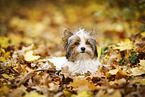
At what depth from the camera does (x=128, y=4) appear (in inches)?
245

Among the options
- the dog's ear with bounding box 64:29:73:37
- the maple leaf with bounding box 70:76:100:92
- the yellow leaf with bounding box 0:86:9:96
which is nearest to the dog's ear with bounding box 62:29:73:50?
the dog's ear with bounding box 64:29:73:37

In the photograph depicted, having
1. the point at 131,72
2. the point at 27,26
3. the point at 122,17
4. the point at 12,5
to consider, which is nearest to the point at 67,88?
the point at 131,72

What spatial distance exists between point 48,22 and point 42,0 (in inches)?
122

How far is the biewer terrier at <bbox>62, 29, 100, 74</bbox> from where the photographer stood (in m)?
3.50

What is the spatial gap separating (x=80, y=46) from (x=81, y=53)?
0.16 m

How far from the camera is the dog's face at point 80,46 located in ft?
11.4

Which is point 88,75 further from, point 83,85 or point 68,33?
point 68,33

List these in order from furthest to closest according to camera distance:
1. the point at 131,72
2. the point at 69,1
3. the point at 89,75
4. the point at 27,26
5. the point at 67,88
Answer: the point at 69,1 < the point at 27,26 < the point at 89,75 < the point at 131,72 < the point at 67,88

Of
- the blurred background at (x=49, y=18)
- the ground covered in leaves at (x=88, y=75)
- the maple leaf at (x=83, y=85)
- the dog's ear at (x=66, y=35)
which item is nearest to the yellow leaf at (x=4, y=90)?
the ground covered in leaves at (x=88, y=75)

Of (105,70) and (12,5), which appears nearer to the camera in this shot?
(105,70)

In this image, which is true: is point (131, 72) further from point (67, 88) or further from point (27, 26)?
point (27, 26)

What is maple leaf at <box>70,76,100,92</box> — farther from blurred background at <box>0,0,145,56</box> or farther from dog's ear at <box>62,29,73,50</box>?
blurred background at <box>0,0,145,56</box>

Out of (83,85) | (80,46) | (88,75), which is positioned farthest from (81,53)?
(83,85)

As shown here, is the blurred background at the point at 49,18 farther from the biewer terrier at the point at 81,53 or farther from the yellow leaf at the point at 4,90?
the yellow leaf at the point at 4,90
